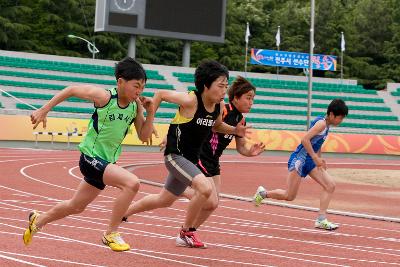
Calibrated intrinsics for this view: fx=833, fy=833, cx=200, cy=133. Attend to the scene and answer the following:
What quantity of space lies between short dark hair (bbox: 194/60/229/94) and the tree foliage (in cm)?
5739

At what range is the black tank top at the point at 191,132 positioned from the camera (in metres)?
8.76

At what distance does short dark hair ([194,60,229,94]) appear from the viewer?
8.74 meters

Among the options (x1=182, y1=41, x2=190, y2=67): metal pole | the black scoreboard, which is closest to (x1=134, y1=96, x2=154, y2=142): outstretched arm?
the black scoreboard

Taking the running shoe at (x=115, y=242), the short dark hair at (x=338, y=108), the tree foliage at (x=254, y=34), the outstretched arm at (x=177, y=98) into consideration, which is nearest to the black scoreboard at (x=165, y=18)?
the tree foliage at (x=254, y=34)

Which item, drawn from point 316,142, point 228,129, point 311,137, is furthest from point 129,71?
point 316,142

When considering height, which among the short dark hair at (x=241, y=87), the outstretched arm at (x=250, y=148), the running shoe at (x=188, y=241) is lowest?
the running shoe at (x=188, y=241)

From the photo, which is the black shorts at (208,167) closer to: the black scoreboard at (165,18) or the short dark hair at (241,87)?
the short dark hair at (241,87)

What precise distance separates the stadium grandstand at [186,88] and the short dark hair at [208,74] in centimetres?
3097

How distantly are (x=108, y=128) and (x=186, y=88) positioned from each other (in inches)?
1670

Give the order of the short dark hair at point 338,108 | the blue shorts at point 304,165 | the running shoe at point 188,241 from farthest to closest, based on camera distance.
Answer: the blue shorts at point 304,165 < the short dark hair at point 338,108 < the running shoe at point 188,241

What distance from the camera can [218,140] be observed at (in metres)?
9.71

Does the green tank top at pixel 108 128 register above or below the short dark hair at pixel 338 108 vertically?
below

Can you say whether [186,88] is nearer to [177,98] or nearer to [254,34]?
[254,34]

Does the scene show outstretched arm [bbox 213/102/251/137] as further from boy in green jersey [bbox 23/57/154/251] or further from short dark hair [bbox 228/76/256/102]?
boy in green jersey [bbox 23/57/154/251]
